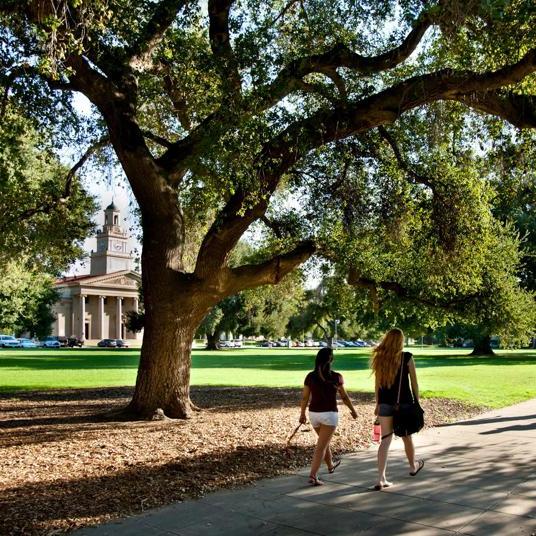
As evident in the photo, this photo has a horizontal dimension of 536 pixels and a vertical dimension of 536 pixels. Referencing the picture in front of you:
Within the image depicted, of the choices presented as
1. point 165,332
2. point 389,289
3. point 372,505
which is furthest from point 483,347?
point 372,505

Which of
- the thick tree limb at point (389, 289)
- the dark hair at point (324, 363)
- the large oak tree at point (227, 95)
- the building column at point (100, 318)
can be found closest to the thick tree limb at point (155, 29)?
the large oak tree at point (227, 95)

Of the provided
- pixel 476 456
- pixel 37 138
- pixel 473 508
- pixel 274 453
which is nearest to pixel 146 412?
pixel 274 453

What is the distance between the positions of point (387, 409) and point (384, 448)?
1.39ft

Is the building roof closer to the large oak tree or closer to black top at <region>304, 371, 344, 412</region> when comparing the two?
the large oak tree

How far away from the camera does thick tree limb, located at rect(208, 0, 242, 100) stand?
33.7 feet

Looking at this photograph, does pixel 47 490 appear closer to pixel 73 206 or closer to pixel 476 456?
pixel 476 456

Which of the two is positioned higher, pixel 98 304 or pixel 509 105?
pixel 98 304

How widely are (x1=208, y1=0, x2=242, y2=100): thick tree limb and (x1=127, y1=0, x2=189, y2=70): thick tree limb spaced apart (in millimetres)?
651

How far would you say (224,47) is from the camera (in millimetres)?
10766

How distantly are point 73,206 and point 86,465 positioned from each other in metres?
10.3

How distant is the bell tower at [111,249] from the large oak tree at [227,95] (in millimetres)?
101180

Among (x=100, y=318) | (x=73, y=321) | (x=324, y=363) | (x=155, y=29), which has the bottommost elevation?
(x=324, y=363)

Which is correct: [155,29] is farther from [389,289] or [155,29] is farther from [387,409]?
[389,289]

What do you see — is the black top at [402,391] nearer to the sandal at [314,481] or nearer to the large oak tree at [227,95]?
the sandal at [314,481]
